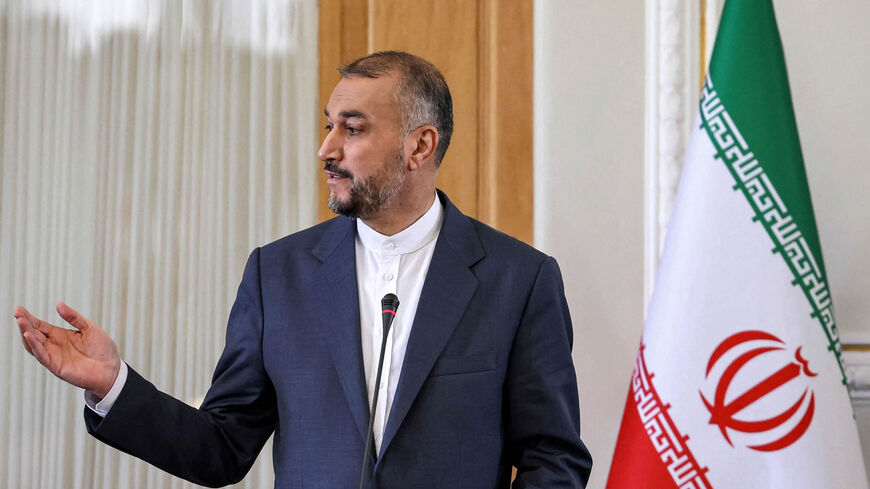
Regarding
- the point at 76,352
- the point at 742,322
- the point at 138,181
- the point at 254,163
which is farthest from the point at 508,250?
the point at 138,181

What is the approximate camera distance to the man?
1774 mm

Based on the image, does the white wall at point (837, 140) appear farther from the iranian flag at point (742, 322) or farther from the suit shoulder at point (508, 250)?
the suit shoulder at point (508, 250)

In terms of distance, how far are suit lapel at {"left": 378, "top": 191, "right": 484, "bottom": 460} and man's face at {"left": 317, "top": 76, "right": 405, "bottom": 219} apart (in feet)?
0.54

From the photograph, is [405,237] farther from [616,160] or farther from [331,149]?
[616,160]

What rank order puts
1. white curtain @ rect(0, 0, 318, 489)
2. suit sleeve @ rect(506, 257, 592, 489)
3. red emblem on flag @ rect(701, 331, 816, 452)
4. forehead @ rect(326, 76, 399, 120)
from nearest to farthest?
suit sleeve @ rect(506, 257, 592, 489), forehead @ rect(326, 76, 399, 120), red emblem on flag @ rect(701, 331, 816, 452), white curtain @ rect(0, 0, 318, 489)

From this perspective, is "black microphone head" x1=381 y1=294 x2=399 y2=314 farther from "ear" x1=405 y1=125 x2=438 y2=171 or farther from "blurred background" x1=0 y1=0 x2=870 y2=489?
"blurred background" x1=0 y1=0 x2=870 y2=489

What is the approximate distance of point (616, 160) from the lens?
2.69 metres

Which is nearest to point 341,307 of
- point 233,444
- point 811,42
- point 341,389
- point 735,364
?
point 341,389

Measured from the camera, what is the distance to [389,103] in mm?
1957

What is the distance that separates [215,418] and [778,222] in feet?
4.75

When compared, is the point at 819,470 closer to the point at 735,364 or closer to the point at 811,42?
the point at 735,364

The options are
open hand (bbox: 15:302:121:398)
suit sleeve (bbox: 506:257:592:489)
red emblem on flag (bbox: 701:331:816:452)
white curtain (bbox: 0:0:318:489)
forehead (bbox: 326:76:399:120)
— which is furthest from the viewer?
white curtain (bbox: 0:0:318:489)

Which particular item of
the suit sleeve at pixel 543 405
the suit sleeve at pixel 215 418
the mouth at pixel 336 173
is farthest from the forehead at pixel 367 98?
the suit sleeve at pixel 543 405

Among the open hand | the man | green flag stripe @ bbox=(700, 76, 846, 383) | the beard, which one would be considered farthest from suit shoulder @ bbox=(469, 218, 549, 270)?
the open hand
